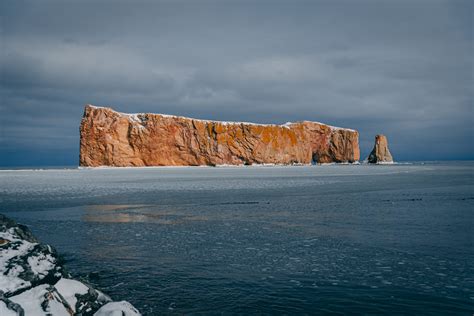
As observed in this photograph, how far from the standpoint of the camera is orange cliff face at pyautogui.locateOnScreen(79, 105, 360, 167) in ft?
258

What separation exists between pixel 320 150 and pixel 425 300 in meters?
114

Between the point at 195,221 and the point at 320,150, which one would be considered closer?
the point at 195,221

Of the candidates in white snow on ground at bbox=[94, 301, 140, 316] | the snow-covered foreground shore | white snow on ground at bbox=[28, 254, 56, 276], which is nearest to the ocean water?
white snow on ground at bbox=[94, 301, 140, 316]

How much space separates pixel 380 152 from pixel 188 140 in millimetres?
63057

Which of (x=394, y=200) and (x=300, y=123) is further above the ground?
(x=300, y=123)

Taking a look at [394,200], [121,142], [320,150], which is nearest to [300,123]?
[320,150]

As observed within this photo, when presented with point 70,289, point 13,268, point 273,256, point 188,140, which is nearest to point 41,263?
point 13,268

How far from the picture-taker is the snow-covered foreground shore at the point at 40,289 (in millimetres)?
4887

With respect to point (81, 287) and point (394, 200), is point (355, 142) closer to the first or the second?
point (394, 200)

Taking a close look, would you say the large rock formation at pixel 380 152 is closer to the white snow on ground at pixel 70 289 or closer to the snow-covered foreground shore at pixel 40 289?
the snow-covered foreground shore at pixel 40 289

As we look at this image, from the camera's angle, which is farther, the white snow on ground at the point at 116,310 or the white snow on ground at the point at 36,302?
the white snow on ground at the point at 116,310

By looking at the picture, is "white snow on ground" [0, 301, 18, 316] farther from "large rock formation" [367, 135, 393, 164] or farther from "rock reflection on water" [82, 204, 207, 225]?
"large rock formation" [367, 135, 393, 164]

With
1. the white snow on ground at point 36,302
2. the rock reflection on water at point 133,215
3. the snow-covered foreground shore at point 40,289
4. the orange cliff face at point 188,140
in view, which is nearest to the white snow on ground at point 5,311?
the snow-covered foreground shore at point 40,289

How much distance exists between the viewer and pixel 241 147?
95562 mm
